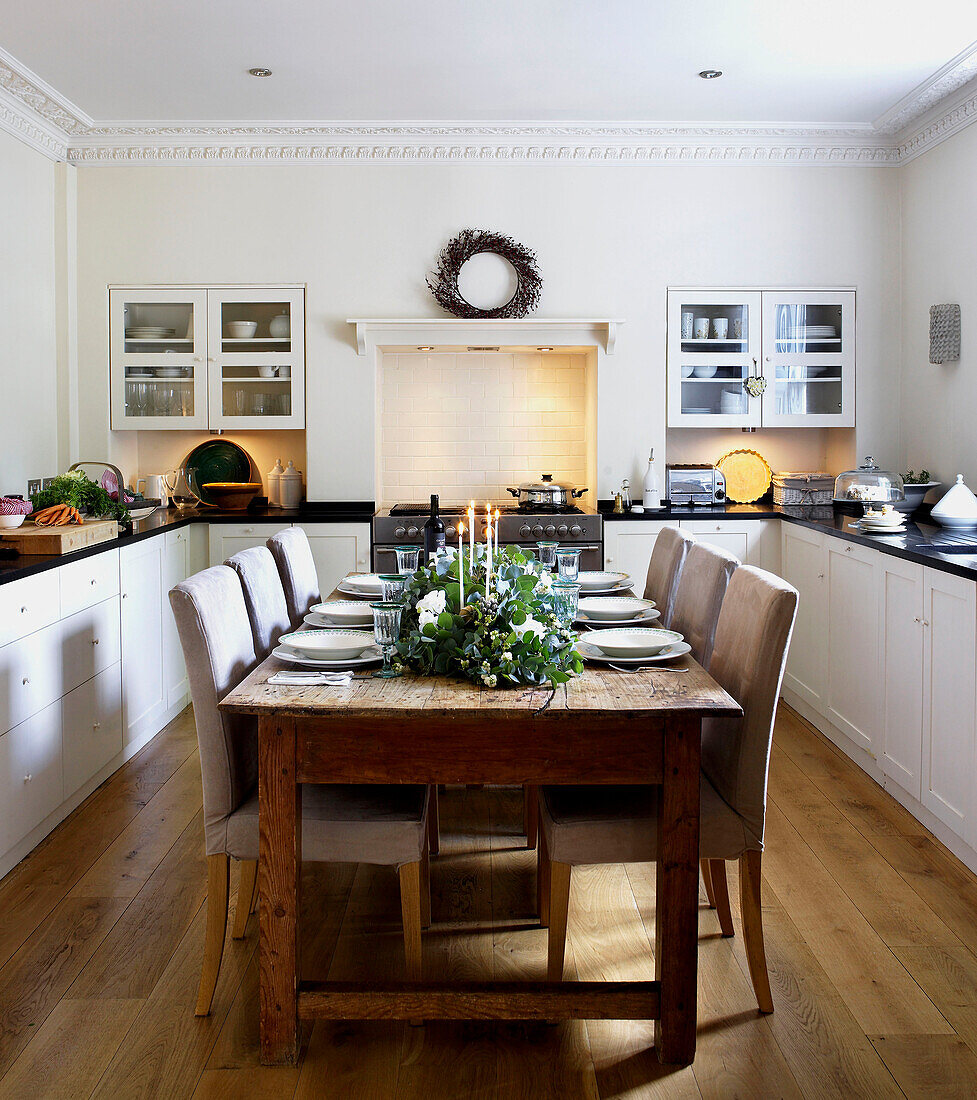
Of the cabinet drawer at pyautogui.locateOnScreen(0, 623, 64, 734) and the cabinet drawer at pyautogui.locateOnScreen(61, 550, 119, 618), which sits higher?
the cabinet drawer at pyautogui.locateOnScreen(61, 550, 119, 618)

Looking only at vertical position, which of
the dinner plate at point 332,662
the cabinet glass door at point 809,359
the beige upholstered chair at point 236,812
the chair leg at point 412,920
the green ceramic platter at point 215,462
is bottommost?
the chair leg at point 412,920

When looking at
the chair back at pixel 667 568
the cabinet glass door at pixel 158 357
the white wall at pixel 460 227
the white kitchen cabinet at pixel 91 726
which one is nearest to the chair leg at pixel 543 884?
the chair back at pixel 667 568

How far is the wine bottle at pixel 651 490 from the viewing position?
200 inches

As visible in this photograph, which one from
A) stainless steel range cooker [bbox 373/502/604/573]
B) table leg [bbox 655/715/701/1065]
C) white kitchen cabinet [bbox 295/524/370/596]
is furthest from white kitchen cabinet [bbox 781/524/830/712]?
table leg [bbox 655/715/701/1065]

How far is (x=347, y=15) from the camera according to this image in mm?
3686

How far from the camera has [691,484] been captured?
17.0ft

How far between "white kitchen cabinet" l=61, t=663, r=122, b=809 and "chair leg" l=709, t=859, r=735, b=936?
2135mm

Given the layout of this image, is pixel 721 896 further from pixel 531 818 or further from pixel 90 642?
pixel 90 642

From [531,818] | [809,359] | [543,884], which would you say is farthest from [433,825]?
[809,359]

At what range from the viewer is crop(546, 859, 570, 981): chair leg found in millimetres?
2184

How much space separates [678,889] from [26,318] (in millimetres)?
4111

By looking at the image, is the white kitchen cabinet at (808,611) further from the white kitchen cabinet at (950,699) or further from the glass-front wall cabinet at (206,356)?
the glass-front wall cabinet at (206,356)

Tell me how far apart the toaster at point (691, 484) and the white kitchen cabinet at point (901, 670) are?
5.49ft

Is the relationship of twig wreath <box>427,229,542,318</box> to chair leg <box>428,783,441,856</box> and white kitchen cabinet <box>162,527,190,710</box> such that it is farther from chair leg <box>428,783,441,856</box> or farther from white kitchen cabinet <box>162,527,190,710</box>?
chair leg <box>428,783,441,856</box>
